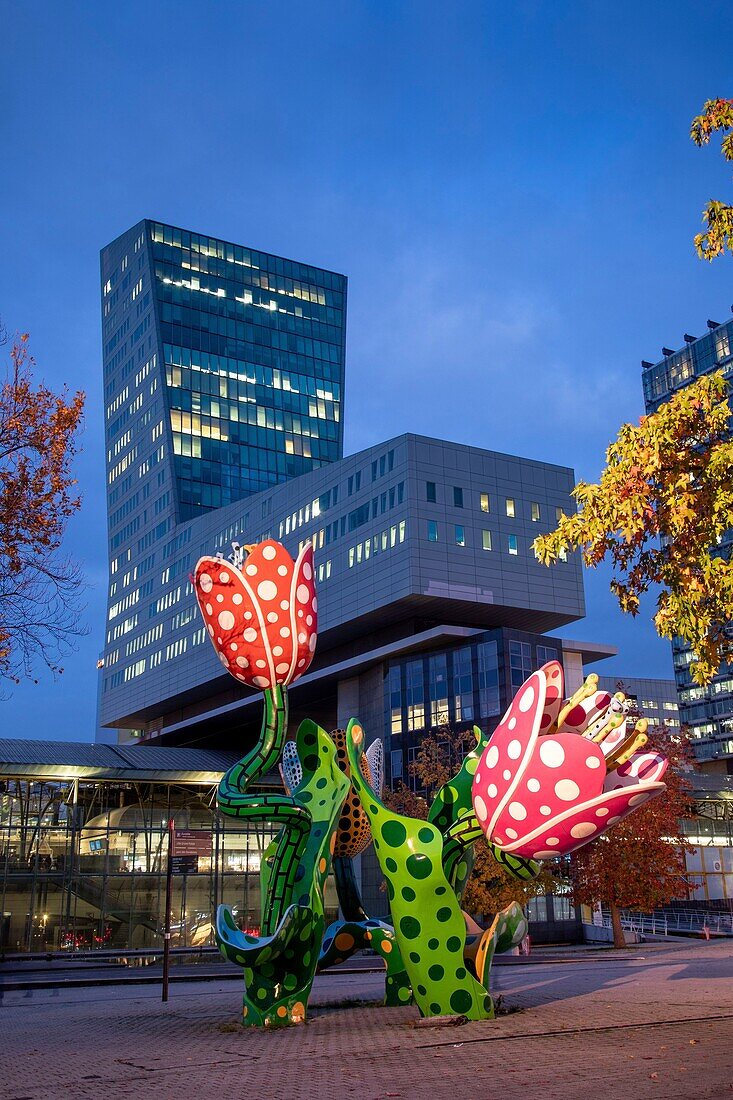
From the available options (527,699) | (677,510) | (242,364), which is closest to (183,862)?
(527,699)

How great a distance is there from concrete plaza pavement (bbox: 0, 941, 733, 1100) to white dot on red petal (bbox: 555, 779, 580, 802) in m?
2.69

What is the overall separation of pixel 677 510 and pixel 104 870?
4423cm

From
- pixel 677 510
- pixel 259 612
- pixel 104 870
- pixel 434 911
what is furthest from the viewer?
pixel 104 870

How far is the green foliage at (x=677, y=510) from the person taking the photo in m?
11.0

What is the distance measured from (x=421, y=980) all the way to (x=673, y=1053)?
3.91 metres

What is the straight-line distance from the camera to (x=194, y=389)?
10075 cm

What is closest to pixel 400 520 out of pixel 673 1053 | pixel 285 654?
pixel 285 654

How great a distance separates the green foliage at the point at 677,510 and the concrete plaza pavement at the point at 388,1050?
448cm

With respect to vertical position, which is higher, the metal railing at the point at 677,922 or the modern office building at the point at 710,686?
the modern office building at the point at 710,686

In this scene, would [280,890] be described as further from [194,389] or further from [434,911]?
[194,389]

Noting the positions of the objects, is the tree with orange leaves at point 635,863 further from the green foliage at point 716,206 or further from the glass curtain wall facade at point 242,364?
the glass curtain wall facade at point 242,364

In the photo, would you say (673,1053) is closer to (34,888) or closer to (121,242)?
(34,888)

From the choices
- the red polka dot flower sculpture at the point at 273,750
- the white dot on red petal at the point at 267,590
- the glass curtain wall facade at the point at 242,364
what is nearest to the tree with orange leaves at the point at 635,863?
the red polka dot flower sculpture at the point at 273,750

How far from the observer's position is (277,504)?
250 feet
